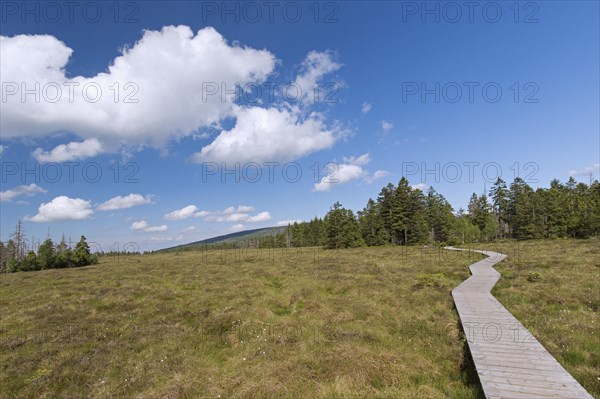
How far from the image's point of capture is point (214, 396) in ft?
27.9

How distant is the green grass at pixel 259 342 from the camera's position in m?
8.97

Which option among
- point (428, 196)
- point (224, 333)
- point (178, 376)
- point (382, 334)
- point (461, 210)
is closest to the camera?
point (178, 376)

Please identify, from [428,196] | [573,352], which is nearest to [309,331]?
[573,352]

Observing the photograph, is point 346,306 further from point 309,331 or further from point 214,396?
point 214,396

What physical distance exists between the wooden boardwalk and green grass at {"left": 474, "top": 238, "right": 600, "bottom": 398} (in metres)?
0.86

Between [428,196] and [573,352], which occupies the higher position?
[428,196]

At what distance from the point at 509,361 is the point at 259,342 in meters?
8.88

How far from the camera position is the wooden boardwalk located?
23.0 feet

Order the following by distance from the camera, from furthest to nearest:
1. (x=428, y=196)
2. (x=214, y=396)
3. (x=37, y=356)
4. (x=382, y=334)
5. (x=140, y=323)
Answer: (x=428, y=196) → (x=140, y=323) → (x=382, y=334) → (x=37, y=356) → (x=214, y=396)

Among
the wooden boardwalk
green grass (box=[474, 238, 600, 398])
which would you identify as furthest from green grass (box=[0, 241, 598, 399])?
the wooden boardwalk

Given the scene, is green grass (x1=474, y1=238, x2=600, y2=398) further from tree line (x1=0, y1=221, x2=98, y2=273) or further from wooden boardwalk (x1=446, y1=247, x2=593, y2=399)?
tree line (x1=0, y1=221, x2=98, y2=273)

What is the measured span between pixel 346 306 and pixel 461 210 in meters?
101

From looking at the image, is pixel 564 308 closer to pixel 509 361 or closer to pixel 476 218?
pixel 509 361

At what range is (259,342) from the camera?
41.2 ft
